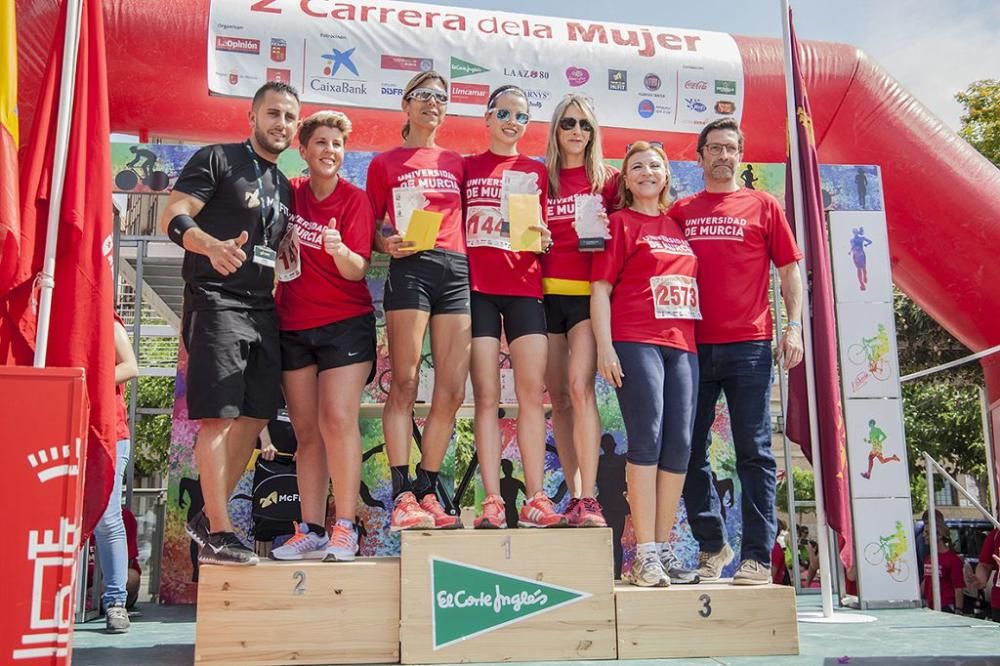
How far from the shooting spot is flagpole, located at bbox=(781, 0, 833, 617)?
423 centimetres

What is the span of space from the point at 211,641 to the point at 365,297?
137cm

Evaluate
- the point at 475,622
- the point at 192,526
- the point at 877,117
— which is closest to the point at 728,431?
the point at 877,117

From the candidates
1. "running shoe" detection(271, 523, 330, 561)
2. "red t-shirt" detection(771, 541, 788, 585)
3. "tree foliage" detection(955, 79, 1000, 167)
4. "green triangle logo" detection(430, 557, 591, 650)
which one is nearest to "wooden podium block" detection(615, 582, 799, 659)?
"green triangle logo" detection(430, 557, 591, 650)

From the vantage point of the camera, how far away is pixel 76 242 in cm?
295

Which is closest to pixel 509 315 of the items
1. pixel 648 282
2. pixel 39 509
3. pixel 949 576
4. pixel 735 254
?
pixel 648 282

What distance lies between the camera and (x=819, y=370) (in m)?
4.27

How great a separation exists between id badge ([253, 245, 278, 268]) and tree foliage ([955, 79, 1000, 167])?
13187mm

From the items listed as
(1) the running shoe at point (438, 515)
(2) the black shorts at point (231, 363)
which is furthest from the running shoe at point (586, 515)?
(2) the black shorts at point (231, 363)

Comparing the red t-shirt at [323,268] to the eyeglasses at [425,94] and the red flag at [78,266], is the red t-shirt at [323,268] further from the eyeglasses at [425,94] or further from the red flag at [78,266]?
the red flag at [78,266]

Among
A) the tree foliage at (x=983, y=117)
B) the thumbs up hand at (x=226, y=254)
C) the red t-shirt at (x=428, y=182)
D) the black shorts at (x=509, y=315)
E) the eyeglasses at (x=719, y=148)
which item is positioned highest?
the tree foliage at (x=983, y=117)

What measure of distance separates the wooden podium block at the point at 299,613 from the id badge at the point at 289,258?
108 centimetres

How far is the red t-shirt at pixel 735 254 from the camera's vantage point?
143 inches

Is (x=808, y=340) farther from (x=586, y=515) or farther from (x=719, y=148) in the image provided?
(x=586, y=515)

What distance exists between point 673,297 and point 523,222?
0.67 meters
